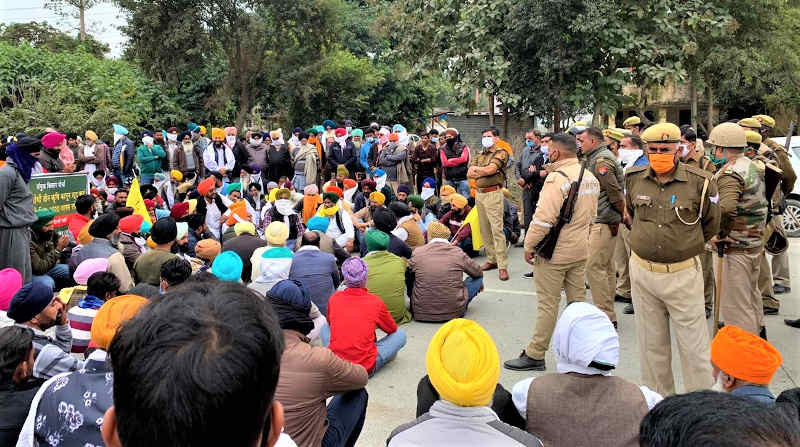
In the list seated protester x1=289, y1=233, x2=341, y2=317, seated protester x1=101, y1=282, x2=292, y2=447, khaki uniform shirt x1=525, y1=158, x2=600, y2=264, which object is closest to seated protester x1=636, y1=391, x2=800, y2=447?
seated protester x1=101, y1=282, x2=292, y2=447

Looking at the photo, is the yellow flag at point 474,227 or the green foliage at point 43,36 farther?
the green foliage at point 43,36

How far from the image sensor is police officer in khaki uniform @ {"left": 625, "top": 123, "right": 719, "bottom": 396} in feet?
14.7

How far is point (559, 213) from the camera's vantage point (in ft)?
18.1

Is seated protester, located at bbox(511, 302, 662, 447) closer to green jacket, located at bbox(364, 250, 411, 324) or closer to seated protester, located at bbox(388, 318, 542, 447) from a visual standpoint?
seated protester, located at bbox(388, 318, 542, 447)

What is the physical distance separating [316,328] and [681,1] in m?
12.1

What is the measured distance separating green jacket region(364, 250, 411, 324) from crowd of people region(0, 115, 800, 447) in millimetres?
21

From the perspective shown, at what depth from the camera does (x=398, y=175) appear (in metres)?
14.1

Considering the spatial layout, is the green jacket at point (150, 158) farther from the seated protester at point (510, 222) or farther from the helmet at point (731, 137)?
the helmet at point (731, 137)

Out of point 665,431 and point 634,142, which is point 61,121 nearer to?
point 634,142

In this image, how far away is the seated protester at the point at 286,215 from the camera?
9859 millimetres

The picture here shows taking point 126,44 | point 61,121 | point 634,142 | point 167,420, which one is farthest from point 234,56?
point 167,420

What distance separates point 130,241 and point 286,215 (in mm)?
3176

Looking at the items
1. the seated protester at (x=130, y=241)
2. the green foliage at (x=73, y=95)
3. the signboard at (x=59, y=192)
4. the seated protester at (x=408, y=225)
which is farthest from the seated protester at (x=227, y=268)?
the green foliage at (x=73, y=95)

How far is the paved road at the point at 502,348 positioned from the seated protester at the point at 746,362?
2015 mm
